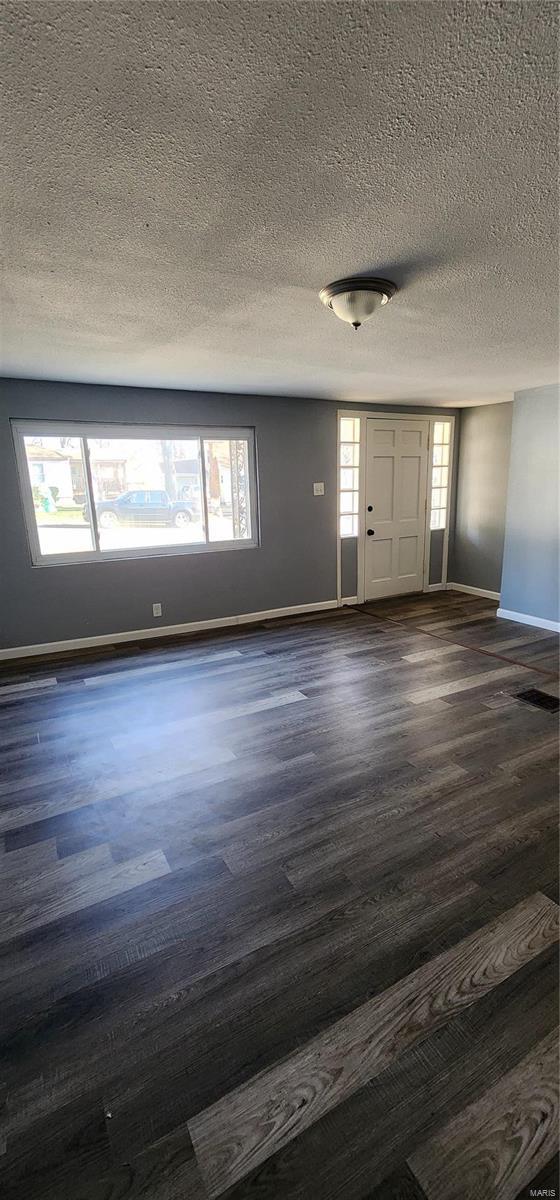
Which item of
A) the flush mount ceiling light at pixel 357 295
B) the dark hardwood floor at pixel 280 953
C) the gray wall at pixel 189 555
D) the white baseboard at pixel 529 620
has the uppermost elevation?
the flush mount ceiling light at pixel 357 295

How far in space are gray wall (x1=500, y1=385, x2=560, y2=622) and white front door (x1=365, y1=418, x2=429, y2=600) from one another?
132 centimetres

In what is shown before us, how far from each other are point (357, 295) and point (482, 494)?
462 centimetres

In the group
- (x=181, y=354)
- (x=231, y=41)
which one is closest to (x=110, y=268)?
(x=231, y=41)

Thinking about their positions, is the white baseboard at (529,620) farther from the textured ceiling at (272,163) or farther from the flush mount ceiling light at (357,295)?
the flush mount ceiling light at (357,295)

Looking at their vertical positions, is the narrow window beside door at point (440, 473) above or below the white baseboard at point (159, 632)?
above

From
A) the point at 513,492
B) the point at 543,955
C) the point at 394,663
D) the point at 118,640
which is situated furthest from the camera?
the point at 513,492

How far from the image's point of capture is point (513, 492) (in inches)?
195

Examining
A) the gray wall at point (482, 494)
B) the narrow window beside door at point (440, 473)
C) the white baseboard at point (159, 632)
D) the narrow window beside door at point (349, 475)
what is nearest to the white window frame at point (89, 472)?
the white baseboard at point (159, 632)

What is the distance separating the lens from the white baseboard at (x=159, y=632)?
Answer: 14.0ft

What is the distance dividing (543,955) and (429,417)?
5642 mm

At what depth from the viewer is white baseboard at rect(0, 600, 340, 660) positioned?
426cm

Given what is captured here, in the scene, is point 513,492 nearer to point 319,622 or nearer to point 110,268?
point 319,622

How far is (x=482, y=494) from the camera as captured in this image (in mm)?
6027

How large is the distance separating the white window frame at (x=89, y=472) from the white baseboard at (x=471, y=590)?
305 cm
